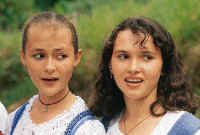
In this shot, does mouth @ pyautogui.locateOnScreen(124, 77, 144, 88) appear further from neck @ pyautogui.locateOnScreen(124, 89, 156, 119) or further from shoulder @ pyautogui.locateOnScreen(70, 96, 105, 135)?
shoulder @ pyautogui.locateOnScreen(70, 96, 105, 135)

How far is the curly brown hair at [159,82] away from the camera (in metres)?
2.23

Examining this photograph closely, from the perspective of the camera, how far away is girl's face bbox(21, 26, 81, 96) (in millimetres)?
2062

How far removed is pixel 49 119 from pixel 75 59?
43 cm

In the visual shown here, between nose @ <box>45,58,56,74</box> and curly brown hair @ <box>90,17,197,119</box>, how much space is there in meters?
0.50

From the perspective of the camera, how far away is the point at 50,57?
2.07 meters

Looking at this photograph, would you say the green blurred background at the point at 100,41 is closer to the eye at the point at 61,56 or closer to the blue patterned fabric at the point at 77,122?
the eye at the point at 61,56

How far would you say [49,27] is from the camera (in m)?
2.09

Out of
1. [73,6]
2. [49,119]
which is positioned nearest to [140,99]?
[49,119]

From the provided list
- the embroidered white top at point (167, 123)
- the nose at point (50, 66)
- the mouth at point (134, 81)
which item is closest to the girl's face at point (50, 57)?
the nose at point (50, 66)

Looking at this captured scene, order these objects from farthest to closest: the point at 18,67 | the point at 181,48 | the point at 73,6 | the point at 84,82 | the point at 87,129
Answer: the point at 73,6, the point at 18,67, the point at 84,82, the point at 181,48, the point at 87,129

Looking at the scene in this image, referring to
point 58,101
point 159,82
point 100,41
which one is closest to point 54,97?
point 58,101

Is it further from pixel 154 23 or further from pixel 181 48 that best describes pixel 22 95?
pixel 154 23

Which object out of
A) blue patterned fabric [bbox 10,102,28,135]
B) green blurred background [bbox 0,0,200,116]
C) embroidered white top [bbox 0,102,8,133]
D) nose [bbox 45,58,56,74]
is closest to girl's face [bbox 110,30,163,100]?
nose [bbox 45,58,56,74]

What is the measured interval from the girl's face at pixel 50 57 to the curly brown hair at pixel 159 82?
15.9 inches
